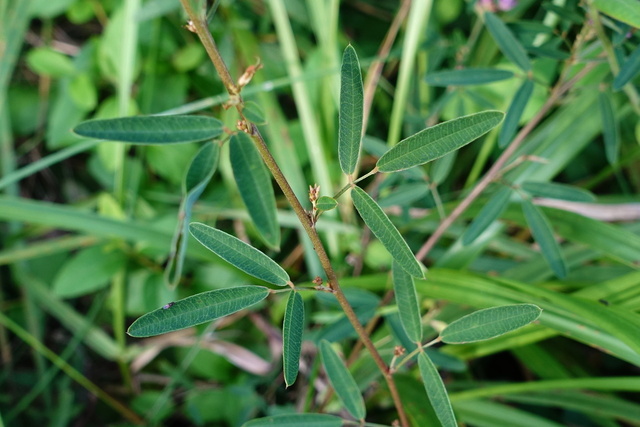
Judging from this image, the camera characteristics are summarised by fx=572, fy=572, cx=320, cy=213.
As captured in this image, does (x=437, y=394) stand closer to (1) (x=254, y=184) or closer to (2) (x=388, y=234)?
(2) (x=388, y=234)

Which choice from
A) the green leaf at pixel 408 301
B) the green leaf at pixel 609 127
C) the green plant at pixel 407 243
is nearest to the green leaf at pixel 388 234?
the green plant at pixel 407 243

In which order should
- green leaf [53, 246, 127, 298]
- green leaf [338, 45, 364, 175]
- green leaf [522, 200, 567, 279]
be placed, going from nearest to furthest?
green leaf [338, 45, 364, 175] → green leaf [522, 200, 567, 279] → green leaf [53, 246, 127, 298]

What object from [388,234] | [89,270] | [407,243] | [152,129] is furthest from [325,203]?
[89,270]

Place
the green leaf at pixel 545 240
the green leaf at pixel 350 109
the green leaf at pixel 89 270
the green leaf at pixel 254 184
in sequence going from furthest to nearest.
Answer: the green leaf at pixel 89 270
the green leaf at pixel 545 240
the green leaf at pixel 254 184
the green leaf at pixel 350 109

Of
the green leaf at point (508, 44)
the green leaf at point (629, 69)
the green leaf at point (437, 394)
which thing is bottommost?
the green leaf at point (437, 394)

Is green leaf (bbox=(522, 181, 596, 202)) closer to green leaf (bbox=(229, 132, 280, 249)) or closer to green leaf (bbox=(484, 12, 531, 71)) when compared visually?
green leaf (bbox=(484, 12, 531, 71))

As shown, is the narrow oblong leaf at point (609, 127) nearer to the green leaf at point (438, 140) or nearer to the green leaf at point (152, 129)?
the green leaf at point (438, 140)

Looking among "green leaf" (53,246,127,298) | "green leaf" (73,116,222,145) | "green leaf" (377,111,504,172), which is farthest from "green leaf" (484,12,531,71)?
"green leaf" (53,246,127,298)
